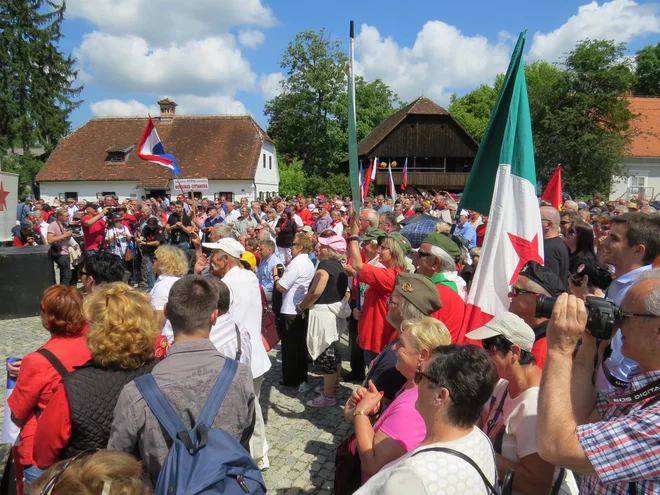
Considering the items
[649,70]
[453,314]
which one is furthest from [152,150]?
[649,70]

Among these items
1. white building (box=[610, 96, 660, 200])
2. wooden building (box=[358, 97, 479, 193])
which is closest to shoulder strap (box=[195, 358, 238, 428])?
wooden building (box=[358, 97, 479, 193])

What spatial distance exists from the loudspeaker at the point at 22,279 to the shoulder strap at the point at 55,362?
7.14 metres

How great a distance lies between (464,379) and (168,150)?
38.2 m

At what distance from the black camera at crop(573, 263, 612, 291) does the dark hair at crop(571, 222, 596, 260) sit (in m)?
2.80

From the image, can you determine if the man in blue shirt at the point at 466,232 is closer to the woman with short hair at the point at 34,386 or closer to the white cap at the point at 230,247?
the white cap at the point at 230,247

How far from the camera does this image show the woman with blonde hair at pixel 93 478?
57.6 inches

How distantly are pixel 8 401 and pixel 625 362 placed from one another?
9.45 ft

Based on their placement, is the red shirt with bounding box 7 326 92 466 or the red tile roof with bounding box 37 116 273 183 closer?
the red shirt with bounding box 7 326 92 466

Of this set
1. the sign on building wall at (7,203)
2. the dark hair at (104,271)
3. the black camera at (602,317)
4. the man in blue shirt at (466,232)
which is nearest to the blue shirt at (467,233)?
the man in blue shirt at (466,232)

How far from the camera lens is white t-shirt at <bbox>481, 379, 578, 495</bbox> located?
2.15 metres

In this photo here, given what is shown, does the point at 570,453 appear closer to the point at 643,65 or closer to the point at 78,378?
the point at 78,378

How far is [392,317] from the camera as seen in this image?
3.30 meters

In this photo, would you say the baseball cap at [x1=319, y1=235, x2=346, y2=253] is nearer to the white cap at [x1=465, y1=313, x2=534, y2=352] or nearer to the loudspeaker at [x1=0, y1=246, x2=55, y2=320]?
the white cap at [x1=465, y1=313, x2=534, y2=352]

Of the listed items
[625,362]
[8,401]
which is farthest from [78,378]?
[625,362]
